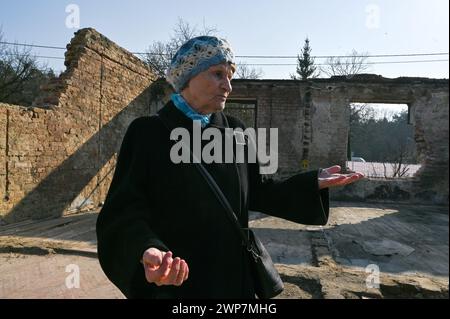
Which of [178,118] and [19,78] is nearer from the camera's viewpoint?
[178,118]

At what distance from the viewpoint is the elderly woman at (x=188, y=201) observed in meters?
1.47

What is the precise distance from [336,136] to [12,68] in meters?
18.6

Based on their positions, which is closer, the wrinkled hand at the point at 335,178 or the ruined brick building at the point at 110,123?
the wrinkled hand at the point at 335,178

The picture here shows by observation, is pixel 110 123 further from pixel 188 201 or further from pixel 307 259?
pixel 188 201

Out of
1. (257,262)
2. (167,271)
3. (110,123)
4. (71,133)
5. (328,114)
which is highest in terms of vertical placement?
(328,114)

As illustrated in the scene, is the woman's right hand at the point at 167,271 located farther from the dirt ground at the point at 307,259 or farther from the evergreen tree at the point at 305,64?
the evergreen tree at the point at 305,64

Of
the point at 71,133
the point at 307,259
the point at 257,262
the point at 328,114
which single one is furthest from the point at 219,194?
the point at 328,114

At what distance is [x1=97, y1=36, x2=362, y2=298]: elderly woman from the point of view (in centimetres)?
147

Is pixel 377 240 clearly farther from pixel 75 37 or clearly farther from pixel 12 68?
pixel 12 68

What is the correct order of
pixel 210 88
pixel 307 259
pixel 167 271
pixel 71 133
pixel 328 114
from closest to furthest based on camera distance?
pixel 167 271
pixel 210 88
pixel 307 259
pixel 71 133
pixel 328 114

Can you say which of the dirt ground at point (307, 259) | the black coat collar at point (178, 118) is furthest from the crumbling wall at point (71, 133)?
the black coat collar at point (178, 118)

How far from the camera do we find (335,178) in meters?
1.68

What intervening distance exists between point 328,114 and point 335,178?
11074 mm

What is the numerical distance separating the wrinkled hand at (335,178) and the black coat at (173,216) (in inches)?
1.5
